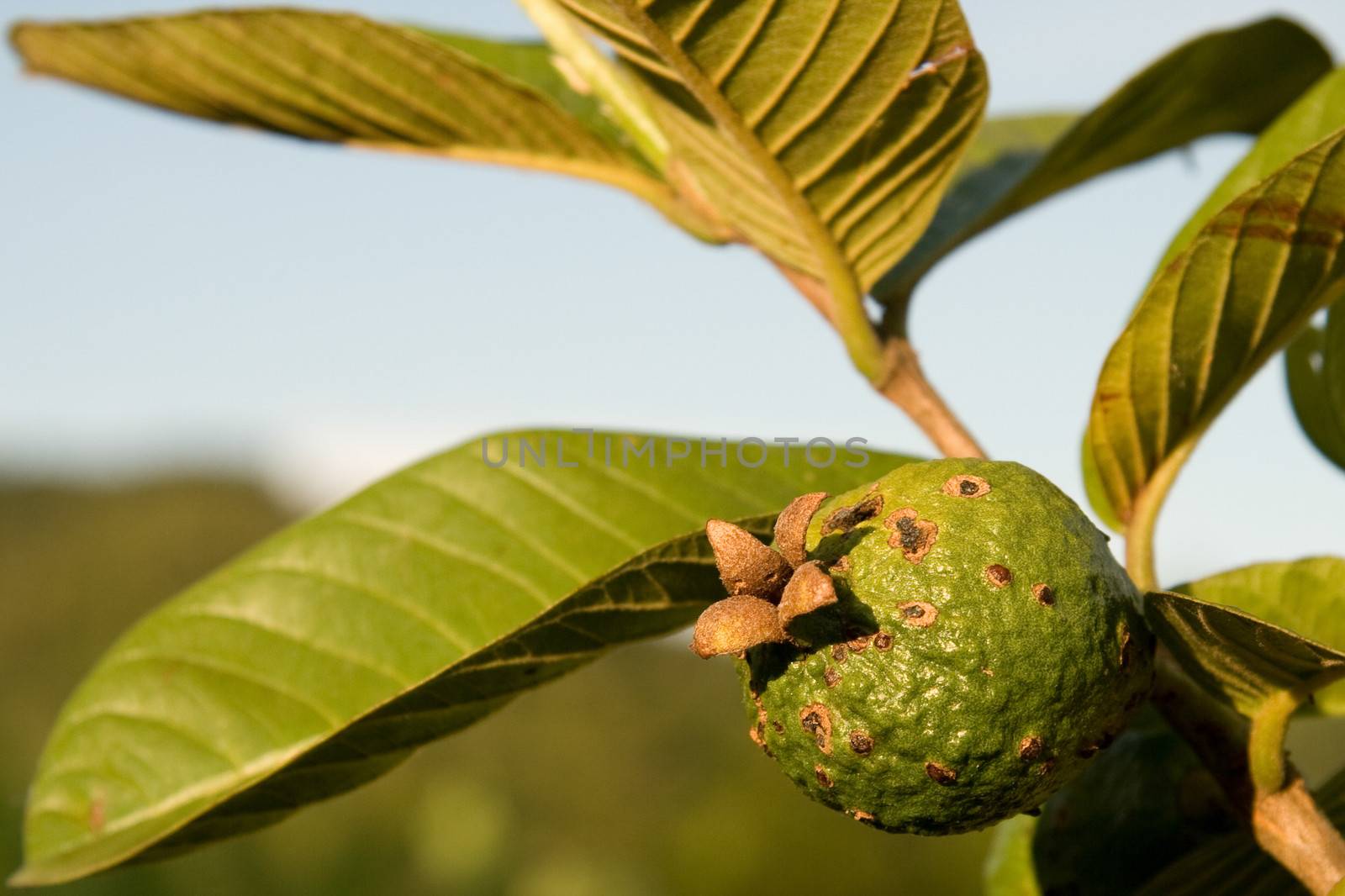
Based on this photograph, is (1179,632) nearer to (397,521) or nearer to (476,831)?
(397,521)

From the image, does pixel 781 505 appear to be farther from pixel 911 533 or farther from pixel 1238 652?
pixel 1238 652

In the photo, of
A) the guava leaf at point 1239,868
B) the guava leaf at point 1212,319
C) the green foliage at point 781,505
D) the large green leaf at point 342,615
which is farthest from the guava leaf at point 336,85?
the guava leaf at point 1239,868

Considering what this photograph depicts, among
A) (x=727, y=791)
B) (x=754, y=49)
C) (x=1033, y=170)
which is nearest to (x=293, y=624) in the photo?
(x=754, y=49)

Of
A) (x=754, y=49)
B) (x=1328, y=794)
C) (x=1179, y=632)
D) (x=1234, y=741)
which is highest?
(x=754, y=49)

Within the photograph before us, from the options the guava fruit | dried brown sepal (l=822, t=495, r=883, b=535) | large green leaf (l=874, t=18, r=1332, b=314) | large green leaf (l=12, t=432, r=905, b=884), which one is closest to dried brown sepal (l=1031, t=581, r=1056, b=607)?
the guava fruit

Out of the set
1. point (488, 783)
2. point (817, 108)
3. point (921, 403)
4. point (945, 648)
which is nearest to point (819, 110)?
point (817, 108)

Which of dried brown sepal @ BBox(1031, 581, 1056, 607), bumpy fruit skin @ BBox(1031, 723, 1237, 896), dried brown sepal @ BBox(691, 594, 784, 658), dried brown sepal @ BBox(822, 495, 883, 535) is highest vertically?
dried brown sepal @ BBox(822, 495, 883, 535)

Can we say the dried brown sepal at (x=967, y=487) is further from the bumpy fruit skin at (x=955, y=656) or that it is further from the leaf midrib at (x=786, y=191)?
the leaf midrib at (x=786, y=191)

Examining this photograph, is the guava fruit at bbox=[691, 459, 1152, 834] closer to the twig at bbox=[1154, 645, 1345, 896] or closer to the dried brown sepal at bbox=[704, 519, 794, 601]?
the dried brown sepal at bbox=[704, 519, 794, 601]
